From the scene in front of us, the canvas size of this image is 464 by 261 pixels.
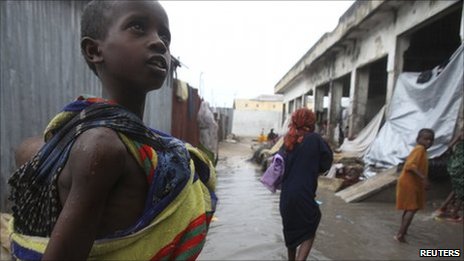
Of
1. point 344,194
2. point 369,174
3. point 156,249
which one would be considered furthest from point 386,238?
point 156,249

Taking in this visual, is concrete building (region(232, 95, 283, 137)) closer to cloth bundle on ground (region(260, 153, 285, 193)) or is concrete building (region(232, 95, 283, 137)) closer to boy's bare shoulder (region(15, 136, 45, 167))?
cloth bundle on ground (region(260, 153, 285, 193))

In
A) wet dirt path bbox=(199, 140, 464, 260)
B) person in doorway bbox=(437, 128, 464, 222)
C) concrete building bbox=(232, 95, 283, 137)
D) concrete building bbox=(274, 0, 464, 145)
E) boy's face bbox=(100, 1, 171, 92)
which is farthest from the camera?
concrete building bbox=(232, 95, 283, 137)

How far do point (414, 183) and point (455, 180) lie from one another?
2.92ft

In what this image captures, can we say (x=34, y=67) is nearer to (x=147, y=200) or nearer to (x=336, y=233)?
(x=147, y=200)

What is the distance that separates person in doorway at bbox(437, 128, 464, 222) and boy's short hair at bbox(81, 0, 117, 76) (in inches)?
193

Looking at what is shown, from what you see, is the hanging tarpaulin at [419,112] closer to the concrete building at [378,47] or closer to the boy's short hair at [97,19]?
the concrete building at [378,47]

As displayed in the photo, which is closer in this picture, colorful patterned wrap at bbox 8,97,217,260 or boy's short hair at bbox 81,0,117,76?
colorful patterned wrap at bbox 8,97,217,260

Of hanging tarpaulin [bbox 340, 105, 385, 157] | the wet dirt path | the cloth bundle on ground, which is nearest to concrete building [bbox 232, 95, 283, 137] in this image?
hanging tarpaulin [bbox 340, 105, 385, 157]

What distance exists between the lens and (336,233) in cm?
435

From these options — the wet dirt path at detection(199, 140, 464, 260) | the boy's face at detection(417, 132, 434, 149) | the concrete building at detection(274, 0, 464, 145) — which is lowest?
the wet dirt path at detection(199, 140, 464, 260)

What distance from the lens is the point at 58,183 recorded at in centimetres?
68

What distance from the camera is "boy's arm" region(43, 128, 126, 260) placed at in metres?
0.63

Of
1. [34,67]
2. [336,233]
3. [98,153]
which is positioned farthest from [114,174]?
[336,233]

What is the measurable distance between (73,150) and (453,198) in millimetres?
5698
